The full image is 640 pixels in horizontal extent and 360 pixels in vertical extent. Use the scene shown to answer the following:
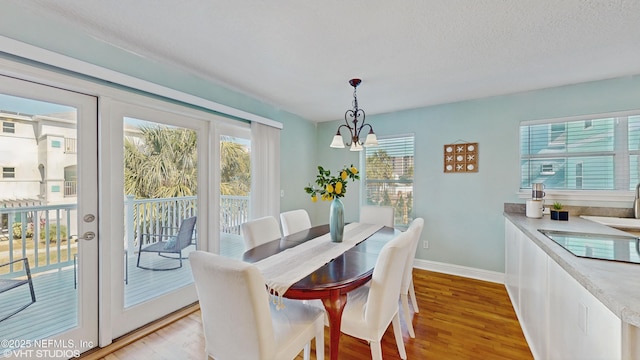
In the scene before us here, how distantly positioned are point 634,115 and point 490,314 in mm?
2462

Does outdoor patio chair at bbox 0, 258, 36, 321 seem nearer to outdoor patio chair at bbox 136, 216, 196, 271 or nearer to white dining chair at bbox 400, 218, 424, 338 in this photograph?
outdoor patio chair at bbox 136, 216, 196, 271

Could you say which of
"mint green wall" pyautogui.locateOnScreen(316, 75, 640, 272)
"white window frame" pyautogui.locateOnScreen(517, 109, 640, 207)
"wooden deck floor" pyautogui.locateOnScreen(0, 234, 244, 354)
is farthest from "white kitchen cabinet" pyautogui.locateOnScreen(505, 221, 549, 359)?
"wooden deck floor" pyautogui.locateOnScreen(0, 234, 244, 354)

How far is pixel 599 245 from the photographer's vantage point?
4.77 ft

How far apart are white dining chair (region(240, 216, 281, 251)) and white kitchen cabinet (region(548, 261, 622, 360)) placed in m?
2.04

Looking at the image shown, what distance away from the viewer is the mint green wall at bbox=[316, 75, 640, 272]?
8.94ft

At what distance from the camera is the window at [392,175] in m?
3.71

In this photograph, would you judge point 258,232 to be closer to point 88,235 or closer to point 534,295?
point 88,235

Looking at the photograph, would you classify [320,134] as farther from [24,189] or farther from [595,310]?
[595,310]

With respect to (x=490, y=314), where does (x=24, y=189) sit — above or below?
above

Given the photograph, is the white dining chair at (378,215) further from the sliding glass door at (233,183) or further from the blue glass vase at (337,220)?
the sliding glass door at (233,183)

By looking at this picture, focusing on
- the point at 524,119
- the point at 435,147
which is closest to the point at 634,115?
the point at 524,119

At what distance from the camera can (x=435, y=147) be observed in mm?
3467

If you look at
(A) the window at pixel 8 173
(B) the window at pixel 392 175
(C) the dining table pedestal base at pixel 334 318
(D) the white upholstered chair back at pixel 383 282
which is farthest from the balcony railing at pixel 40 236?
(B) the window at pixel 392 175

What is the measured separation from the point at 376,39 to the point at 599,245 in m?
1.90
